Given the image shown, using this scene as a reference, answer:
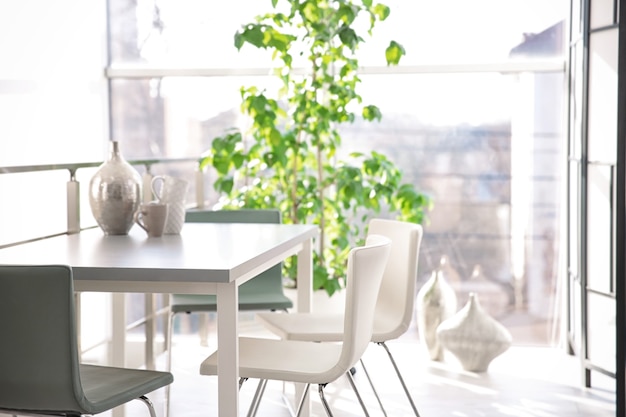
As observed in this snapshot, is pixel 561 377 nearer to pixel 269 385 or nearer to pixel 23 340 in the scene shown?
pixel 269 385

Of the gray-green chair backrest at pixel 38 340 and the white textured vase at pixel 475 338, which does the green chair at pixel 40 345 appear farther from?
the white textured vase at pixel 475 338

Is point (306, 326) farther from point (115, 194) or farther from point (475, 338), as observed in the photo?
point (475, 338)

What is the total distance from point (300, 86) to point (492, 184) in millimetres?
1370

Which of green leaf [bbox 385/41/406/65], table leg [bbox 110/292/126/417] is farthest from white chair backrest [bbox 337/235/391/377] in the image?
green leaf [bbox 385/41/406/65]

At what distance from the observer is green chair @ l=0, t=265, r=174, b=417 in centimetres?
213

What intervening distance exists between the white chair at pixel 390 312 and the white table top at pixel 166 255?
28 centimetres

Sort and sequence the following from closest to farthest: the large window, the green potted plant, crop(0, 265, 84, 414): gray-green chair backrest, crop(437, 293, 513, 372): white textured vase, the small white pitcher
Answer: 1. crop(0, 265, 84, 414): gray-green chair backrest
2. the small white pitcher
3. crop(437, 293, 513, 372): white textured vase
4. the green potted plant
5. the large window

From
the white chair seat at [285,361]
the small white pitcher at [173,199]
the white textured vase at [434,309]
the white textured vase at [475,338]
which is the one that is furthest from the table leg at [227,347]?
the white textured vase at [434,309]

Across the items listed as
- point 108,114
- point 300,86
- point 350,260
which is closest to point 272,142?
point 300,86

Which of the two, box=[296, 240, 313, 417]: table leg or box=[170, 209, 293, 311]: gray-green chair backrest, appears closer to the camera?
box=[296, 240, 313, 417]: table leg

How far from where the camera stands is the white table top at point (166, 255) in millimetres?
2373

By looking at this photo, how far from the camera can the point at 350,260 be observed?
250 cm

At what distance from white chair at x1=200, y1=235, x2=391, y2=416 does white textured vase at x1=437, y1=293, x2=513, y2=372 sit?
76.8 inches

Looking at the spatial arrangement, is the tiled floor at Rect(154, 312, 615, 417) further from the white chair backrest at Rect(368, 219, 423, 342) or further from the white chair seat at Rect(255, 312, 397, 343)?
the white chair backrest at Rect(368, 219, 423, 342)
